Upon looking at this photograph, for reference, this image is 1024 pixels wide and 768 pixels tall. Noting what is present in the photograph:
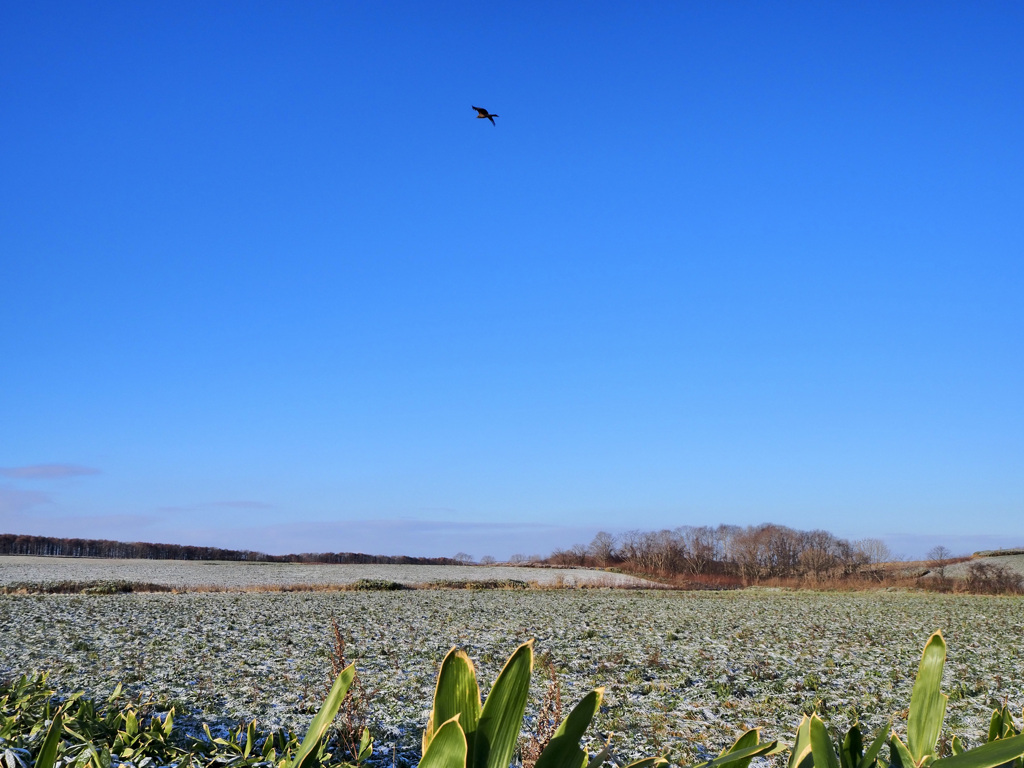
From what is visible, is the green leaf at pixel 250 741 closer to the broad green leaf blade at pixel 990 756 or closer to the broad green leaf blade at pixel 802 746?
the broad green leaf blade at pixel 802 746

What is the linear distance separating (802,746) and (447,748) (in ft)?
3.52

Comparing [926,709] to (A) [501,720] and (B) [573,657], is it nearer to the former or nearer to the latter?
(A) [501,720]

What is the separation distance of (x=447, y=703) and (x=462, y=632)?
1659 centimetres

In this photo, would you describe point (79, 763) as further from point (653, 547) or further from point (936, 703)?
point (653, 547)

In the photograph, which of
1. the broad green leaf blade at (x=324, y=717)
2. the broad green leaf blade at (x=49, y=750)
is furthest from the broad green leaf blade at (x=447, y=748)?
the broad green leaf blade at (x=49, y=750)

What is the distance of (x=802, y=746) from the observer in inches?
69.3

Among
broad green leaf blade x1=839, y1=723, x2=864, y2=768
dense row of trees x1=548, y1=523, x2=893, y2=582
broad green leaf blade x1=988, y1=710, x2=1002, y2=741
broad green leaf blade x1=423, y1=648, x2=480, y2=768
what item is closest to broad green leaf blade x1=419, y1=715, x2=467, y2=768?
broad green leaf blade x1=423, y1=648, x2=480, y2=768

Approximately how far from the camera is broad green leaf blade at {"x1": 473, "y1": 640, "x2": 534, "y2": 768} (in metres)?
1.25

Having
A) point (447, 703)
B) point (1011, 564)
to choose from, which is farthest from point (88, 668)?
point (1011, 564)

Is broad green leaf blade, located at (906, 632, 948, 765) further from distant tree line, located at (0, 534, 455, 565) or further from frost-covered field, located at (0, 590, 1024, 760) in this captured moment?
distant tree line, located at (0, 534, 455, 565)

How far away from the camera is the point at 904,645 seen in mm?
16250

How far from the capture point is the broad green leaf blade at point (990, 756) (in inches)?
48.8

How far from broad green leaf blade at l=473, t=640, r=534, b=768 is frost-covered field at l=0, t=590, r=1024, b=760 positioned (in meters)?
7.18

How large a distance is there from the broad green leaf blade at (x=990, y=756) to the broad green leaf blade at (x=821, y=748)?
326mm
